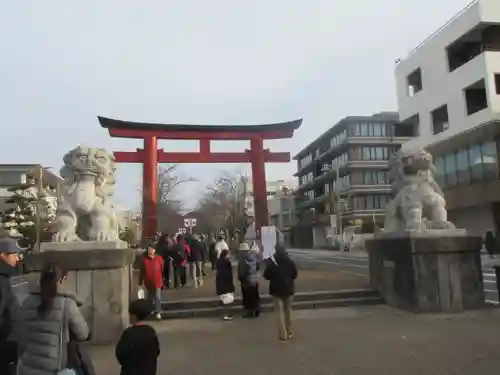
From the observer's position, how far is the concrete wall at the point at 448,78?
2714 cm

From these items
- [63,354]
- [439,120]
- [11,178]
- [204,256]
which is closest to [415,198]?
[63,354]

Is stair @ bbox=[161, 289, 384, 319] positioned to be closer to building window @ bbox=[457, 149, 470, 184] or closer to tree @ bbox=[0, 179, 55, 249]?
building window @ bbox=[457, 149, 470, 184]

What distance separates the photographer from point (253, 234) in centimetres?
2281

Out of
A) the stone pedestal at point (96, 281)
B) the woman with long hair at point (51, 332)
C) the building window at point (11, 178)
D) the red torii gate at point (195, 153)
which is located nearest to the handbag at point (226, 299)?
the stone pedestal at point (96, 281)

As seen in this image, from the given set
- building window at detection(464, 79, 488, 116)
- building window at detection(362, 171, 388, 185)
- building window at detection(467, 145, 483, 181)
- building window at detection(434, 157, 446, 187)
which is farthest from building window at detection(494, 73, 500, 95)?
building window at detection(362, 171, 388, 185)

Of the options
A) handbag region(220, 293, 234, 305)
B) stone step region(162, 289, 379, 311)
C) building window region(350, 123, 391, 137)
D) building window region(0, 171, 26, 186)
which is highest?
building window region(350, 123, 391, 137)

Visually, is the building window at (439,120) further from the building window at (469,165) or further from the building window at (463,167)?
the building window at (463,167)

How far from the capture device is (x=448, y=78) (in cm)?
3045

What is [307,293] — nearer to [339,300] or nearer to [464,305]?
[339,300]

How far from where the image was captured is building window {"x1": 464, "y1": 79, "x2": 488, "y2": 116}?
95.9ft

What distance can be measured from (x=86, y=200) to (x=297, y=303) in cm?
516

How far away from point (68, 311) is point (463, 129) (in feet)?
96.9

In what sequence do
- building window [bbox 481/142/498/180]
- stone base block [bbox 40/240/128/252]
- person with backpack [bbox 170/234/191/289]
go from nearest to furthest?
stone base block [bbox 40/240/128/252], person with backpack [bbox 170/234/191/289], building window [bbox 481/142/498/180]

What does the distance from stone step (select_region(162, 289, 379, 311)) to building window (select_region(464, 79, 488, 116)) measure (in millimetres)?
21425
